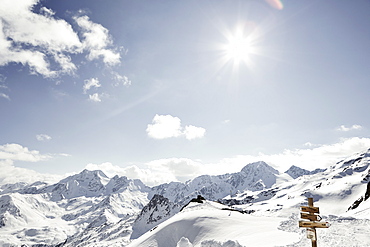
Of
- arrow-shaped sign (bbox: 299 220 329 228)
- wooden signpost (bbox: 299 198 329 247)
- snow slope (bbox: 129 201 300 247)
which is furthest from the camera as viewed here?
snow slope (bbox: 129 201 300 247)

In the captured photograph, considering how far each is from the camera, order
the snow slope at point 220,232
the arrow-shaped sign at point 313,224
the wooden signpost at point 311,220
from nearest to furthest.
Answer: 1. the arrow-shaped sign at point 313,224
2. the wooden signpost at point 311,220
3. the snow slope at point 220,232

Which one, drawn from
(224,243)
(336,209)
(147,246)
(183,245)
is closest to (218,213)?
(147,246)

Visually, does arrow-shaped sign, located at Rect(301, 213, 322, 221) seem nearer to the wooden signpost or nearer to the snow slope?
the wooden signpost

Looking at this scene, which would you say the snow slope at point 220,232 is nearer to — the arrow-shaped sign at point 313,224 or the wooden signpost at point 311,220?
the wooden signpost at point 311,220

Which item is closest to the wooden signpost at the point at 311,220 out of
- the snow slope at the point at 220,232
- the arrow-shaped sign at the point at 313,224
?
the arrow-shaped sign at the point at 313,224

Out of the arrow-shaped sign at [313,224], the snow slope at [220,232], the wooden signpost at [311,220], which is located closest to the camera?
the arrow-shaped sign at [313,224]

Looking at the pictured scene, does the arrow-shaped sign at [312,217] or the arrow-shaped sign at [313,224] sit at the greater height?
the arrow-shaped sign at [312,217]

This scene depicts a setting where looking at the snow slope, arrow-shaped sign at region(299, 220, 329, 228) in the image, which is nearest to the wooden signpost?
arrow-shaped sign at region(299, 220, 329, 228)

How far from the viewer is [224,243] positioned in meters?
21.7

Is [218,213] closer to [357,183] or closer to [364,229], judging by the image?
[364,229]

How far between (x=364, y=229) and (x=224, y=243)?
41.9 feet

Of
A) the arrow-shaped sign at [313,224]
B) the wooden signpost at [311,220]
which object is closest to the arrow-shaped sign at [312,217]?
the wooden signpost at [311,220]

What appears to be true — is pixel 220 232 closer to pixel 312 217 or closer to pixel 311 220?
pixel 311 220

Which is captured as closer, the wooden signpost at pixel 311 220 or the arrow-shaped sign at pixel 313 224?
the arrow-shaped sign at pixel 313 224
